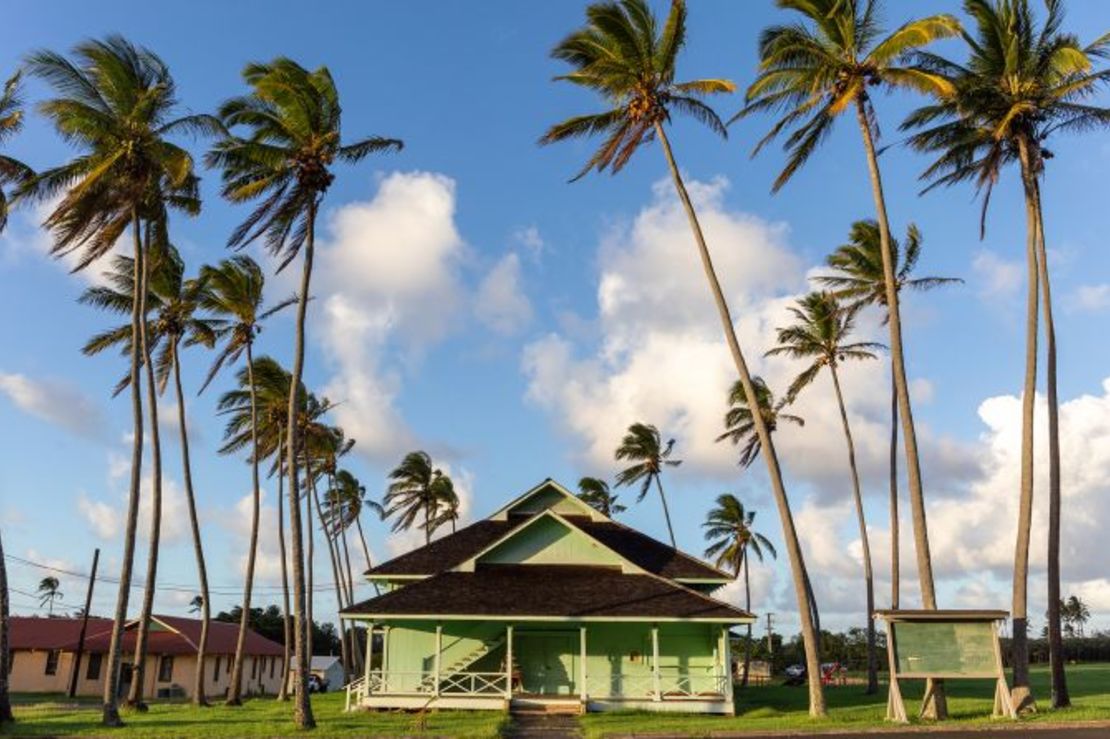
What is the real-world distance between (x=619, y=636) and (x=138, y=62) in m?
21.6

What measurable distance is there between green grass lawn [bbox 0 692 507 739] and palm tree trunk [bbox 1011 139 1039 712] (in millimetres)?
12385

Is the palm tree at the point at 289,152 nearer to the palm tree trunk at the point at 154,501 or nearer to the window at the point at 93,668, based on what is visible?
the palm tree trunk at the point at 154,501

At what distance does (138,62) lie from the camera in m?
22.8

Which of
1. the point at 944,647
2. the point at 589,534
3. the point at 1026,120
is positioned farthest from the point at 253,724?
the point at 1026,120

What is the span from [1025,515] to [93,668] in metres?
44.8

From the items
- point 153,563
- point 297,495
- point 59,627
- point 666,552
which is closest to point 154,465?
point 153,563

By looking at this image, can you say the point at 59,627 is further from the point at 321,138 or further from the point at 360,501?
the point at 321,138

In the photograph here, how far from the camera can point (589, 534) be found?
2800 cm

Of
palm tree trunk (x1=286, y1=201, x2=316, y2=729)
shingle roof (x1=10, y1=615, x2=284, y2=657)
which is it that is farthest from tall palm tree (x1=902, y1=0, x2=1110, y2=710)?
shingle roof (x1=10, y1=615, x2=284, y2=657)

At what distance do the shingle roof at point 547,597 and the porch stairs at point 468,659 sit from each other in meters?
1.94

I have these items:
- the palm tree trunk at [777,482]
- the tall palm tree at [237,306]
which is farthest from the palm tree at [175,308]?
the palm tree trunk at [777,482]

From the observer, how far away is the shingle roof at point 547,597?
23.4 m

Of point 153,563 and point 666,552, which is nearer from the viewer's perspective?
point 153,563

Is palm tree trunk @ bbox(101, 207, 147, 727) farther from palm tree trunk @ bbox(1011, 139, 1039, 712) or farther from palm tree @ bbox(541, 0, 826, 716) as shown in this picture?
palm tree trunk @ bbox(1011, 139, 1039, 712)
